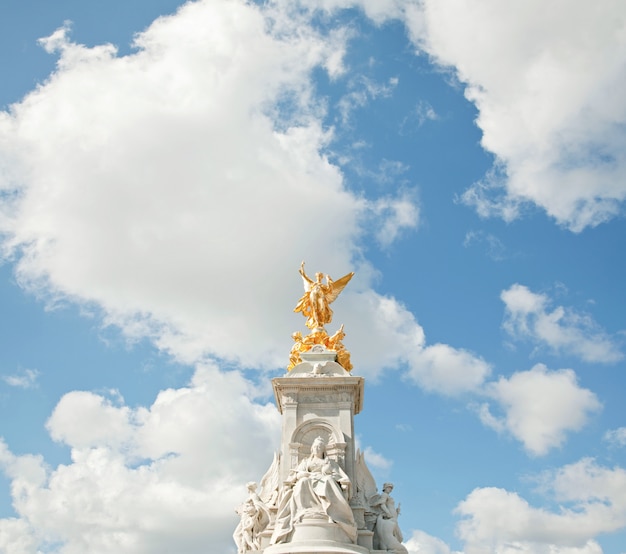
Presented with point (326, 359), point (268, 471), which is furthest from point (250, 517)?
point (326, 359)

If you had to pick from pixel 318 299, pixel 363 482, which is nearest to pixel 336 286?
pixel 318 299

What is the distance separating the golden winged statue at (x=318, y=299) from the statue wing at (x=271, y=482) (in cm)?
542

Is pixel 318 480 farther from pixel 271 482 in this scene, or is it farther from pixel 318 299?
pixel 318 299

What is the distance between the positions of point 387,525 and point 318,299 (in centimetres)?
874

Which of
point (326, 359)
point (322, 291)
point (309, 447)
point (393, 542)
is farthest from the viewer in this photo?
point (322, 291)


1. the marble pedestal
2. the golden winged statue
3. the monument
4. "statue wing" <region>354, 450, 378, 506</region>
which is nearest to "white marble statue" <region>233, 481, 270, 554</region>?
the monument

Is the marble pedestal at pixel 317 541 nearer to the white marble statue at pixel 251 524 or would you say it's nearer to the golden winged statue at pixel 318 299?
the white marble statue at pixel 251 524

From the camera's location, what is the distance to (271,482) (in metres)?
23.6

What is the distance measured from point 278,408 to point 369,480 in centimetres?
413

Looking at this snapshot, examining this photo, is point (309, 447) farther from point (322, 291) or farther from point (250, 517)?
point (322, 291)

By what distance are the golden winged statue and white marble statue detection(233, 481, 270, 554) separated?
6952 mm

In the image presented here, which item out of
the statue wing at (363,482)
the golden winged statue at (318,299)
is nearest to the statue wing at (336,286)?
the golden winged statue at (318,299)

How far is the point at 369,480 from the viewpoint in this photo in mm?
23766

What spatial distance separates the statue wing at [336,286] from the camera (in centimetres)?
2752
